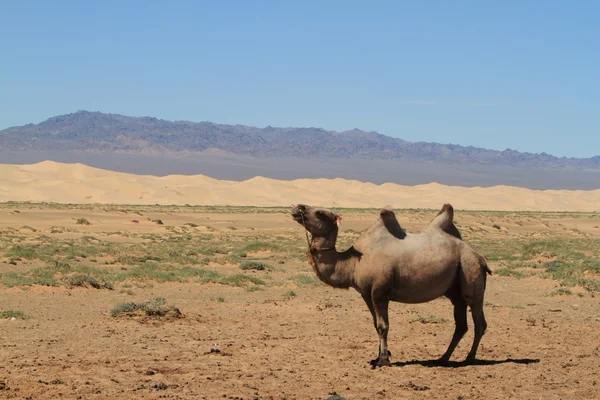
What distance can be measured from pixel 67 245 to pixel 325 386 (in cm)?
2816

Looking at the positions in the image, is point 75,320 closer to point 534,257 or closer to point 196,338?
point 196,338

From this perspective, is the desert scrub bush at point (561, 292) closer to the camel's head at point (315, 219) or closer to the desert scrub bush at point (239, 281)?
the desert scrub bush at point (239, 281)

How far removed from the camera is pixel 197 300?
18.8 metres

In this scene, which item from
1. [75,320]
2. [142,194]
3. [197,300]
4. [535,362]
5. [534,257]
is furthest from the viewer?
[142,194]

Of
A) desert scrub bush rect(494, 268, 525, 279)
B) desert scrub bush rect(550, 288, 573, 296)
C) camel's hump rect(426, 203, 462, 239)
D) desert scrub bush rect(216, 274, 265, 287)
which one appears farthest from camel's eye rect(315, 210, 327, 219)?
desert scrub bush rect(494, 268, 525, 279)

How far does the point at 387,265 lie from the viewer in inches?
433

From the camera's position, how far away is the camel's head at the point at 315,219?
1090 cm

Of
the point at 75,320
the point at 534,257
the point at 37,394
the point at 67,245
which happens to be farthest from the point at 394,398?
the point at 67,245

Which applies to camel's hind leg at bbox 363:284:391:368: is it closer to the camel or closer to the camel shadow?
the camel

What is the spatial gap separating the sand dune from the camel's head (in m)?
89.2

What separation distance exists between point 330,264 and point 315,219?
66cm

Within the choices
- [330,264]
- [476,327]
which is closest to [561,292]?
[476,327]

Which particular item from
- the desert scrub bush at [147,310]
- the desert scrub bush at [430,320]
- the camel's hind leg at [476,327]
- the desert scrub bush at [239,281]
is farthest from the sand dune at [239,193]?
the camel's hind leg at [476,327]

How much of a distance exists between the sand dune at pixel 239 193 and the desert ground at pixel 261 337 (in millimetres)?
77473
